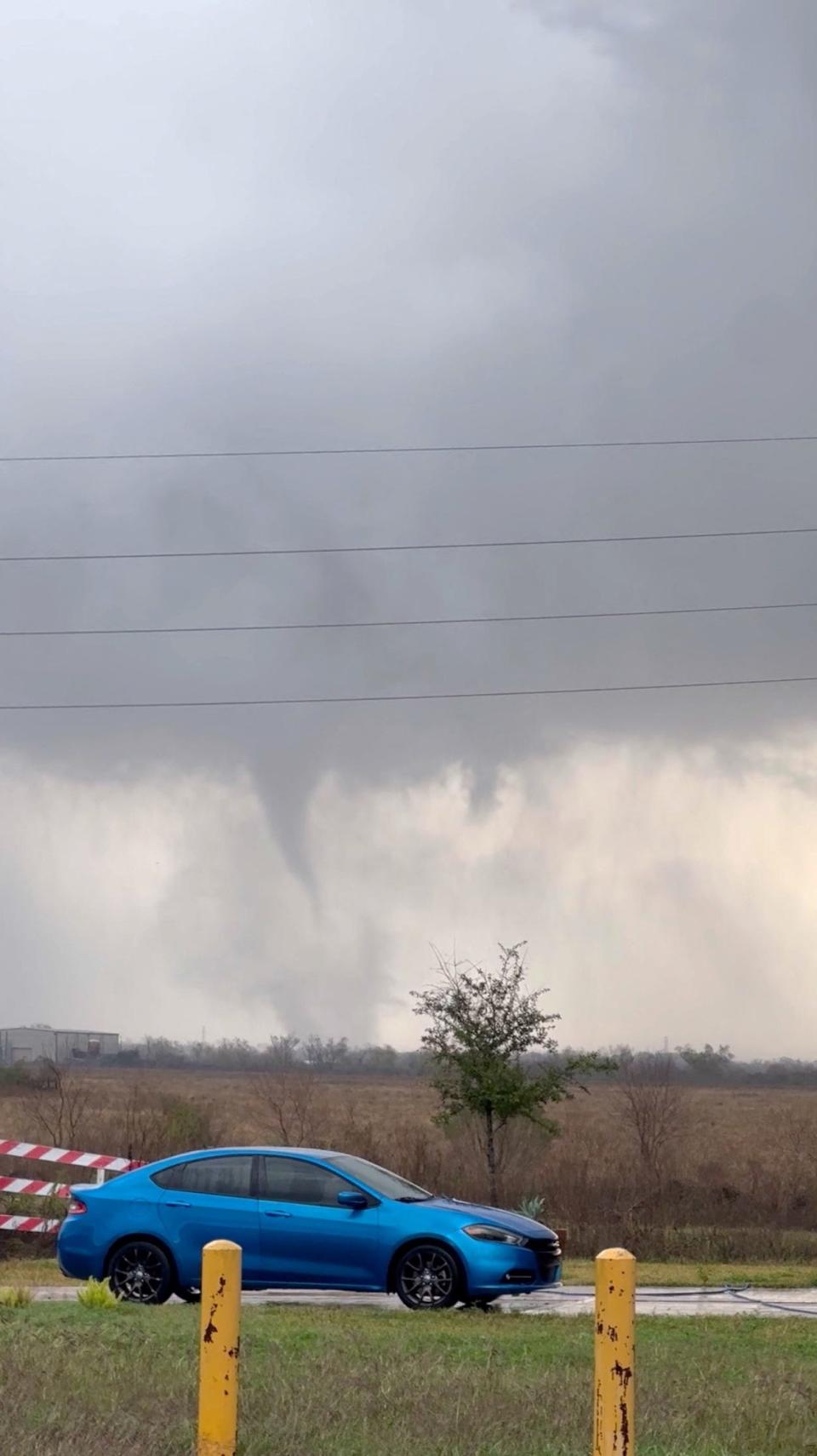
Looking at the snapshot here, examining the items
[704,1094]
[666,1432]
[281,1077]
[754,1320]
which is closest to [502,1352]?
[666,1432]

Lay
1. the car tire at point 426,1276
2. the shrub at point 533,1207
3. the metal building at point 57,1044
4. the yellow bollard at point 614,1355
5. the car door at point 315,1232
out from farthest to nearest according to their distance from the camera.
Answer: the metal building at point 57,1044 < the shrub at point 533,1207 < the car door at point 315,1232 < the car tire at point 426,1276 < the yellow bollard at point 614,1355

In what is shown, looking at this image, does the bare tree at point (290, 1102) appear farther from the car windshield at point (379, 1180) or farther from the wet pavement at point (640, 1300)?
the car windshield at point (379, 1180)

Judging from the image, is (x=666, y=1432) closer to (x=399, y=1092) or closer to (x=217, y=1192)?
(x=217, y=1192)

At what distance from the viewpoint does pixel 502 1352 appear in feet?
38.6

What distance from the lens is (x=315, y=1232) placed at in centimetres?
1614

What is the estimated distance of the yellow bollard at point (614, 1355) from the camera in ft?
19.7

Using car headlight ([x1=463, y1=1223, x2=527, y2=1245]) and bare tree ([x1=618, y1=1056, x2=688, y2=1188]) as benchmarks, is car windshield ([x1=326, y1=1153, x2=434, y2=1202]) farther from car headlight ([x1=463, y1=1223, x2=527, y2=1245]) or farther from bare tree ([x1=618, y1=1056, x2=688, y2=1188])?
bare tree ([x1=618, y1=1056, x2=688, y2=1188])

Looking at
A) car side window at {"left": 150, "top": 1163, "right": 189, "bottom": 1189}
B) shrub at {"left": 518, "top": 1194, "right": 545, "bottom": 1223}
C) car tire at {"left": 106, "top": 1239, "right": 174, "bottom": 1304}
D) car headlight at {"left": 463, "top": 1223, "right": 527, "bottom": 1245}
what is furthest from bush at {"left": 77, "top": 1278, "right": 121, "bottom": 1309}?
shrub at {"left": 518, "top": 1194, "right": 545, "bottom": 1223}

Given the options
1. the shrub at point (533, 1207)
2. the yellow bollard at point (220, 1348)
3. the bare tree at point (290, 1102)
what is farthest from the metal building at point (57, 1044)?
the yellow bollard at point (220, 1348)

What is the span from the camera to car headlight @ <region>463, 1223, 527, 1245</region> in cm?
1586

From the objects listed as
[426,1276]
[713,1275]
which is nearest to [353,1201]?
[426,1276]

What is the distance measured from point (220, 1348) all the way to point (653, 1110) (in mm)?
31729

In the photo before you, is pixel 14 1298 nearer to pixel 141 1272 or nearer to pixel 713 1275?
pixel 141 1272

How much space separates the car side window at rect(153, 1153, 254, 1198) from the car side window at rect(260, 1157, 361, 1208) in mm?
181
